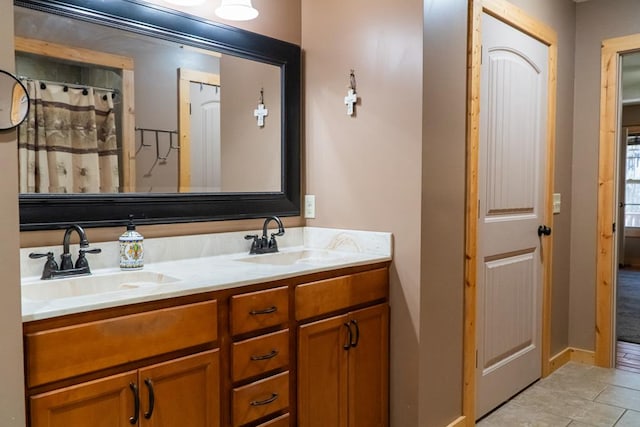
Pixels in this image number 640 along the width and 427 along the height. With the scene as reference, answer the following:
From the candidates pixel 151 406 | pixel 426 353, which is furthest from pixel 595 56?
pixel 151 406

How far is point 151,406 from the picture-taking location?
1.48 metres

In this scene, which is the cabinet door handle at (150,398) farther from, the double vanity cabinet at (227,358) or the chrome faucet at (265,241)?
the chrome faucet at (265,241)

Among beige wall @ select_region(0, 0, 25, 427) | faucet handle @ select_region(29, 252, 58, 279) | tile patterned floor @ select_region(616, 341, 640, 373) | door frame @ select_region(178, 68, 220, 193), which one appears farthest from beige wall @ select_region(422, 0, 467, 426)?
tile patterned floor @ select_region(616, 341, 640, 373)

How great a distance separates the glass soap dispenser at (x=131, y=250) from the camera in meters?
1.93

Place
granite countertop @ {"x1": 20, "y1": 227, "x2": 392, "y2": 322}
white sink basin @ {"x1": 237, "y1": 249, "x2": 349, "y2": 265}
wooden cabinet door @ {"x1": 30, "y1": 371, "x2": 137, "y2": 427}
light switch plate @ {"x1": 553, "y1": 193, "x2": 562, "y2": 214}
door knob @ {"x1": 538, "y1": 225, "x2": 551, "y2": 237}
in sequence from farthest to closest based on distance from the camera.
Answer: light switch plate @ {"x1": 553, "y1": 193, "x2": 562, "y2": 214}, door knob @ {"x1": 538, "y1": 225, "x2": 551, "y2": 237}, white sink basin @ {"x1": 237, "y1": 249, "x2": 349, "y2": 265}, granite countertop @ {"x1": 20, "y1": 227, "x2": 392, "y2": 322}, wooden cabinet door @ {"x1": 30, "y1": 371, "x2": 137, "y2": 427}

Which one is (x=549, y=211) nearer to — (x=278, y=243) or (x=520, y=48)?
(x=520, y=48)

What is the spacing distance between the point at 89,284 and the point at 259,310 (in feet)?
1.99

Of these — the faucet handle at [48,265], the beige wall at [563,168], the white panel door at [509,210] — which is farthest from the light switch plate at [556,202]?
the faucet handle at [48,265]

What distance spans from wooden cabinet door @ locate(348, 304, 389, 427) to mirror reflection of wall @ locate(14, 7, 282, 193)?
849 mm

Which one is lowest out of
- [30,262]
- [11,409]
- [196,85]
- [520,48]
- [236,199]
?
[11,409]

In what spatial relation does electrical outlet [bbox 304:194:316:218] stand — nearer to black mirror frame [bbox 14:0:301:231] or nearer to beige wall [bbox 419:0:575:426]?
black mirror frame [bbox 14:0:301:231]

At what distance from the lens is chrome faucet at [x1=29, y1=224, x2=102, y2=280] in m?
1.74

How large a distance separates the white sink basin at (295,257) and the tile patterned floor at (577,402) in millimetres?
1174

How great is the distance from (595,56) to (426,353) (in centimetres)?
243
